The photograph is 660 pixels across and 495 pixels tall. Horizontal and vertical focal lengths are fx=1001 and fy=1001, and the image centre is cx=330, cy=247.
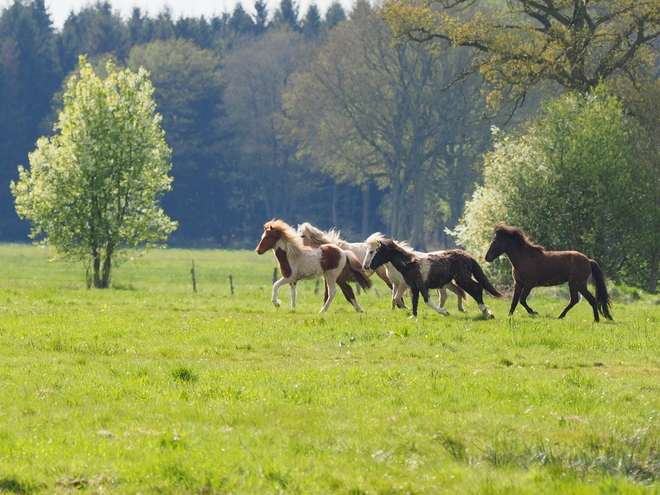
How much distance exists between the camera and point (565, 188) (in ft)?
127

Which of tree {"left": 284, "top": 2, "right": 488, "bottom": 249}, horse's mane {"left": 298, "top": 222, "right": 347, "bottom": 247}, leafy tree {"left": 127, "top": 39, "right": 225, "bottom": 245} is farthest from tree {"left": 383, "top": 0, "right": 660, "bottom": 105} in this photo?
leafy tree {"left": 127, "top": 39, "right": 225, "bottom": 245}

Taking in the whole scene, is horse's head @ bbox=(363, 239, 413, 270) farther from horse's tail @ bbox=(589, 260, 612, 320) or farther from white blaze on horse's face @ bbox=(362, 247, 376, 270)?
horse's tail @ bbox=(589, 260, 612, 320)

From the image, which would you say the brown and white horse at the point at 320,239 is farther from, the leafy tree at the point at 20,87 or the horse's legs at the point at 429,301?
the leafy tree at the point at 20,87

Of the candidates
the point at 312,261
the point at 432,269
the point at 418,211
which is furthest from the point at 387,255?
the point at 418,211

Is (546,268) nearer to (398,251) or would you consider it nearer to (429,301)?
(429,301)

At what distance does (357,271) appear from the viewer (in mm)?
24312

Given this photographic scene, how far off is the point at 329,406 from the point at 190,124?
97.4 meters

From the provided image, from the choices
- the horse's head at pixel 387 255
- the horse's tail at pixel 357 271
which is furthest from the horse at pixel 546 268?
the horse's tail at pixel 357 271

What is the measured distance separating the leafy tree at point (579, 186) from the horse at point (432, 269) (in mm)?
16897

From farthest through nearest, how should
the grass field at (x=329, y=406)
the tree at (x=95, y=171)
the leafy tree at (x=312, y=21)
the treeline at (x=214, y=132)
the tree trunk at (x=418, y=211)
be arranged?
the leafy tree at (x=312, y=21), the treeline at (x=214, y=132), the tree trunk at (x=418, y=211), the tree at (x=95, y=171), the grass field at (x=329, y=406)

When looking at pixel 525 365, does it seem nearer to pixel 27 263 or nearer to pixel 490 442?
pixel 490 442

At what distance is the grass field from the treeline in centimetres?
8379

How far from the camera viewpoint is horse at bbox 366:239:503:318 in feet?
73.2

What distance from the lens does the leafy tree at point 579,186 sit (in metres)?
38.2
